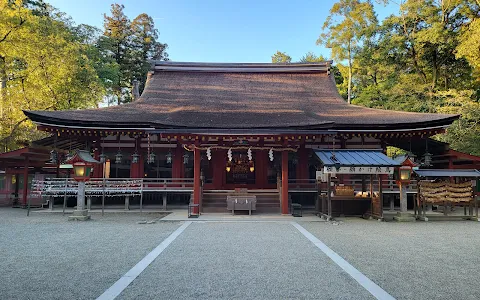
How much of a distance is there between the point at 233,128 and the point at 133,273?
25.2 feet

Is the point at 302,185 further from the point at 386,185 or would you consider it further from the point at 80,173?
the point at 80,173

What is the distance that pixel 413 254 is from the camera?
5938 mm

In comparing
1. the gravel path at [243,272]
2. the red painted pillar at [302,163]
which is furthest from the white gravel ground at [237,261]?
the red painted pillar at [302,163]

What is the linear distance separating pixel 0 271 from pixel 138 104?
12.1 meters

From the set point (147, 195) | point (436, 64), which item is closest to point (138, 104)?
point (147, 195)

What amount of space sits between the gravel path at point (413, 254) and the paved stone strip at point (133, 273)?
3.68m

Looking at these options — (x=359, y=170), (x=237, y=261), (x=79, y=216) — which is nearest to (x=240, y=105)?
(x=359, y=170)

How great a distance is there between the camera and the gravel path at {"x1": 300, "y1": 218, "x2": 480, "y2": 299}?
4.14 meters

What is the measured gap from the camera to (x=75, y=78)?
764 inches

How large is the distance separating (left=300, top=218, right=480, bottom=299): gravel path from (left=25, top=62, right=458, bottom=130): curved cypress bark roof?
15.1ft

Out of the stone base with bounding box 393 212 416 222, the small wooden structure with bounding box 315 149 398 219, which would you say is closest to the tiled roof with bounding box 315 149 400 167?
the small wooden structure with bounding box 315 149 398 219

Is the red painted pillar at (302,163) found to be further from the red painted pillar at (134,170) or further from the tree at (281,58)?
the tree at (281,58)

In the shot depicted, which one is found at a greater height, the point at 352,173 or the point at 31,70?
the point at 31,70

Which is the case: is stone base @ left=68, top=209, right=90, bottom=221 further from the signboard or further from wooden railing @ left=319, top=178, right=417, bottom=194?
wooden railing @ left=319, top=178, right=417, bottom=194
